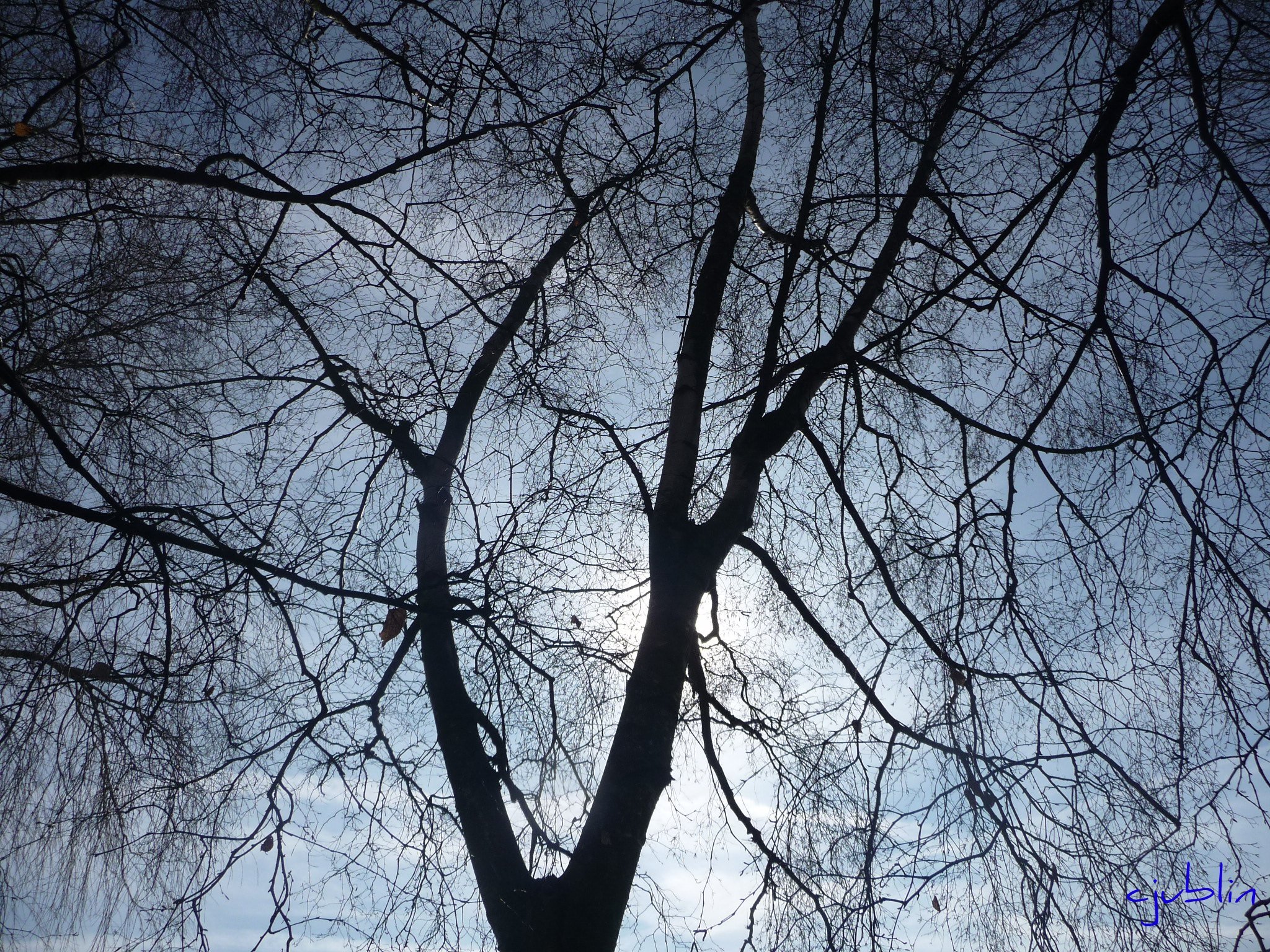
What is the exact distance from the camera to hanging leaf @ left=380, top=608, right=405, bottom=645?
10.1ft

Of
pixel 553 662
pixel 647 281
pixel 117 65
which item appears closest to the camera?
pixel 553 662

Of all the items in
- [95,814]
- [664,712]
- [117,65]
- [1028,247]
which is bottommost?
[95,814]

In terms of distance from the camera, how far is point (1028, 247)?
3.00m

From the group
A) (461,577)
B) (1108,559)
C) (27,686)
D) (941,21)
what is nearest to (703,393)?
(461,577)

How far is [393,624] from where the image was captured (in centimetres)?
314

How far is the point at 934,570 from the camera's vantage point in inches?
133

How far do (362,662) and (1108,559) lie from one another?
8.42ft

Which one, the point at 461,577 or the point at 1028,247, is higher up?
the point at 1028,247

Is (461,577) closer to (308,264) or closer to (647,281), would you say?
(308,264)

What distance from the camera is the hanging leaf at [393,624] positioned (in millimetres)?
3086

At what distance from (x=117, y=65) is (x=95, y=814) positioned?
2.72 m

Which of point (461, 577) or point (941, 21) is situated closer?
point (461, 577)

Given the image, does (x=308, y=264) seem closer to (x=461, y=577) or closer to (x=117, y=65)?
(x=117, y=65)

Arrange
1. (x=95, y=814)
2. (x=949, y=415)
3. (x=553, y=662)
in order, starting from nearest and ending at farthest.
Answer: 1. (x=95, y=814)
2. (x=553, y=662)
3. (x=949, y=415)
